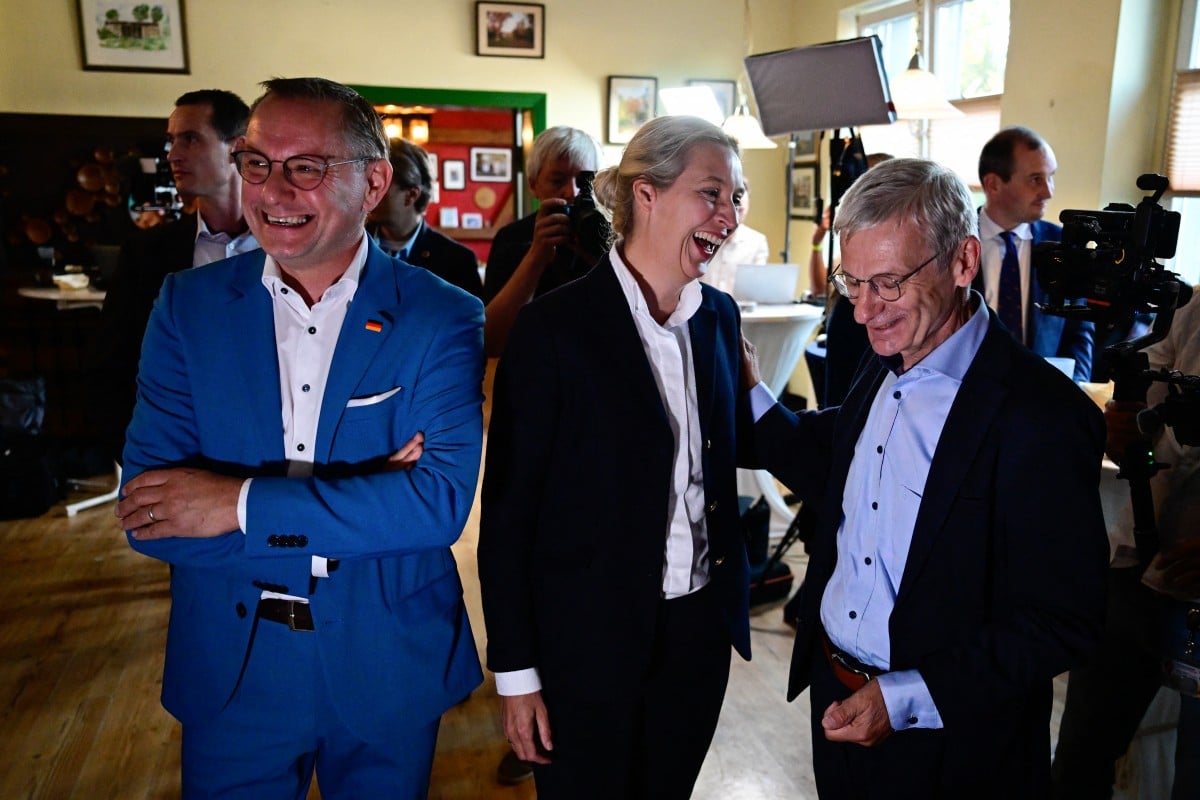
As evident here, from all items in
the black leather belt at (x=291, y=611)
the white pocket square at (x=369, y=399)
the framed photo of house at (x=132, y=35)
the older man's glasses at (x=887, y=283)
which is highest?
the framed photo of house at (x=132, y=35)


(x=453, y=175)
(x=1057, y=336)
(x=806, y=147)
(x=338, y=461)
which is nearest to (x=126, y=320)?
(x=338, y=461)

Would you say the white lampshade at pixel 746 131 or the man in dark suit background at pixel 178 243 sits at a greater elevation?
the white lampshade at pixel 746 131

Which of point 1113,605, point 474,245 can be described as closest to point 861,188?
point 1113,605

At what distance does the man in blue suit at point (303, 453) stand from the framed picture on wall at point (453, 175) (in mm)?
9657

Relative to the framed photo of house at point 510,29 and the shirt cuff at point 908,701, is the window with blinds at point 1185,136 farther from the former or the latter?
the framed photo of house at point 510,29

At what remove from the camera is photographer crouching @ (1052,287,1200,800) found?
168 cm

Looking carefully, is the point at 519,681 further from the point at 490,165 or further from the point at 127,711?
the point at 490,165

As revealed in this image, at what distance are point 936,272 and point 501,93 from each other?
601 centimetres

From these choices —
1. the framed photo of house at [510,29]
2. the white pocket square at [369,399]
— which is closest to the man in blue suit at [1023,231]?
the white pocket square at [369,399]

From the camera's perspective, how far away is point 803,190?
699cm

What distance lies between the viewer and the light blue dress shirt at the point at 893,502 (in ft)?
4.22

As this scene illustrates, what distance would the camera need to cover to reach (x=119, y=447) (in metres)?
2.29

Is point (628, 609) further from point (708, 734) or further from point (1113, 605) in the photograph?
point (1113, 605)

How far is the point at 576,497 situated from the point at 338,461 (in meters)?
0.38
